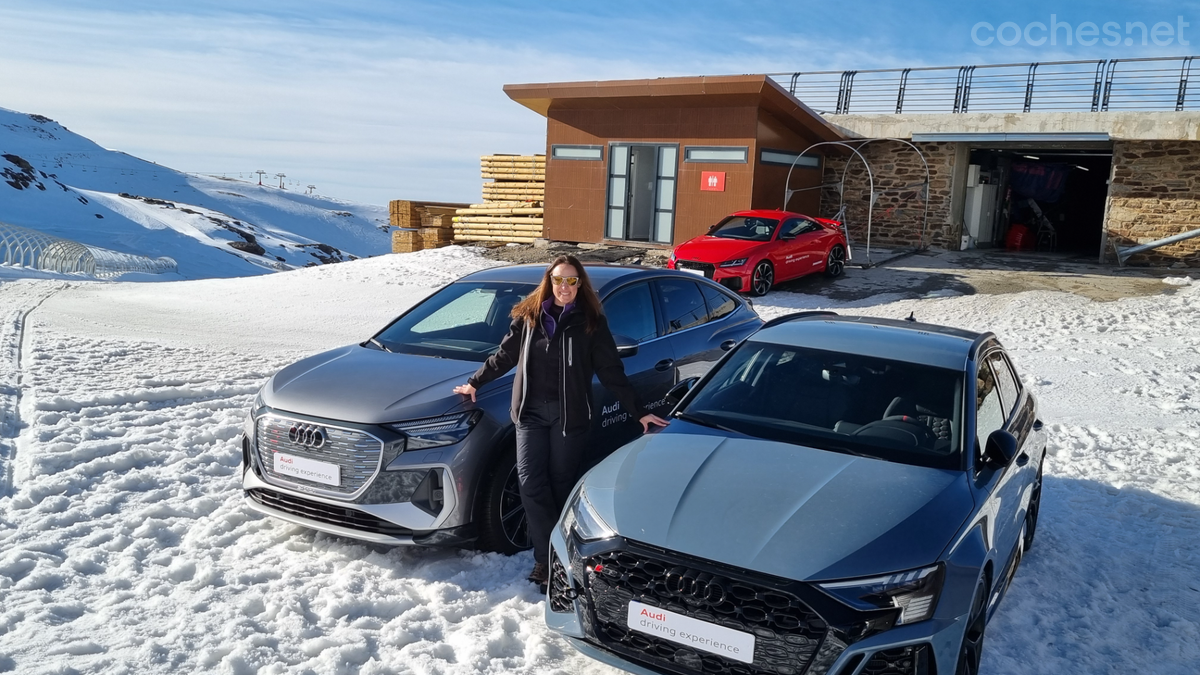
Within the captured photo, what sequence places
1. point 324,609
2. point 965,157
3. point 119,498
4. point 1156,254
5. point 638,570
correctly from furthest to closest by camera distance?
point 965,157 < point 1156,254 < point 119,498 < point 324,609 < point 638,570

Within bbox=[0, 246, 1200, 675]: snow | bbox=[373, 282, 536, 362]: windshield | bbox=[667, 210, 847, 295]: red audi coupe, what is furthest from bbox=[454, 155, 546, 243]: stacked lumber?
bbox=[373, 282, 536, 362]: windshield

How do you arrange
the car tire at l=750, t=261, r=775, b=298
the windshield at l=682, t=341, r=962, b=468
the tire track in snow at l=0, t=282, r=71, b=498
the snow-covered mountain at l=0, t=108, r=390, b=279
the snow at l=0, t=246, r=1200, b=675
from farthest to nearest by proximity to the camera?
the snow-covered mountain at l=0, t=108, r=390, b=279 → the car tire at l=750, t=261, r=775, b=298 → the tire track in snow at l=0, t=282, r=71, b=498 → the windshield at l=682, t=341, r=962, b=468 → the snow at l=0, t=246, r=1200, b=675

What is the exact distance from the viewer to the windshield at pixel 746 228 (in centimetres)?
1617

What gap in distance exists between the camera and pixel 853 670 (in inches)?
115

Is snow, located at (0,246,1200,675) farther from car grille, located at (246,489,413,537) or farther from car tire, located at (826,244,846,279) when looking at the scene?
car tire, located at (826,244,846,279)

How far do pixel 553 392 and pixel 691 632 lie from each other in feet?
5.26

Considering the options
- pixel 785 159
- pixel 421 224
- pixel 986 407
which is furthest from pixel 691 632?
pixel 421 224

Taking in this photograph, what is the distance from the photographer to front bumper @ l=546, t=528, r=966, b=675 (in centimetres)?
292

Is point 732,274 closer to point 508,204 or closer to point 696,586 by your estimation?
point 508,204

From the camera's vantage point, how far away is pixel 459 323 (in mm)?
5762

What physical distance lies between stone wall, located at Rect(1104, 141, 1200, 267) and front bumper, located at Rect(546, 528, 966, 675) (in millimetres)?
20897

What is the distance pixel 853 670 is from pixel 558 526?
138 cm

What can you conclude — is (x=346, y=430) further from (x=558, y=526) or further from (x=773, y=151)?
(x=773, y=151)

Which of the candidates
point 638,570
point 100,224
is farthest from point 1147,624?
point 100,224
